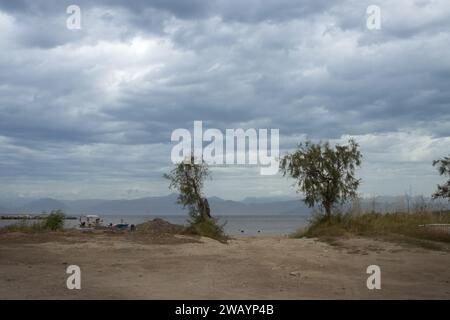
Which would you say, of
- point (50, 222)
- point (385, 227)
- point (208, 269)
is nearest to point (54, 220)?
point (50, 222)

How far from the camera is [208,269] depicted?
11.8m

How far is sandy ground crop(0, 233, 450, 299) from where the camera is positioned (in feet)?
29.7

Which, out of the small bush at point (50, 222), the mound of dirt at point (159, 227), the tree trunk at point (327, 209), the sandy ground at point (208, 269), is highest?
the tree trunk at point (327, 209)

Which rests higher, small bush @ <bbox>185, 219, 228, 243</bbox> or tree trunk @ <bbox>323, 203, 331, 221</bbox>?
tree trunk @ <bbox>323, 203, 331, 221</bbox>

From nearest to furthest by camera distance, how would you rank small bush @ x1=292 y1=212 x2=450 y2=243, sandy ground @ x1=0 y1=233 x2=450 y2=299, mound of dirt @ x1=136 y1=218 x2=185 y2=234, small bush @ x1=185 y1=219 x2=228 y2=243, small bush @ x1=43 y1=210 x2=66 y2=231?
sandy ground @ x1=0 y1=233 x2=450 y2=299 < small bush @ x1=292 y1=212 x2=450 y2=243 < small bush @ x1=185 y1=219 x2=228 y2=243 < mound of dirt @ x1=136 y1=218 x2=185 y2=234 < small bush @ x1=43 y1=210 x2=66 y2=231

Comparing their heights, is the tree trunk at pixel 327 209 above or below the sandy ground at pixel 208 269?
above

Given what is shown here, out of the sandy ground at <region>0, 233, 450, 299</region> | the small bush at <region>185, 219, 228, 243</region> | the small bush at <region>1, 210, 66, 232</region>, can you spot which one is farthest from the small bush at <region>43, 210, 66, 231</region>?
the small bush at <region>185, 219, 228, 243</region>

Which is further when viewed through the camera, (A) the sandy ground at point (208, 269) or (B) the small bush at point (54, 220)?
(B) the small bush at point (54, 220)

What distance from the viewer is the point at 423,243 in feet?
52.3

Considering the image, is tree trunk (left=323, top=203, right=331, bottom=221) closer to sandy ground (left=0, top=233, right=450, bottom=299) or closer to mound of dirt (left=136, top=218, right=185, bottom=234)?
sandy ground (left=0, top=233, right=450, bottom=299)

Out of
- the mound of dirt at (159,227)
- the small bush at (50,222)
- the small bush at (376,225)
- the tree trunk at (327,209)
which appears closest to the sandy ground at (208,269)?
the small bush at (376,225)

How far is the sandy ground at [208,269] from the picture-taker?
29.7 ft

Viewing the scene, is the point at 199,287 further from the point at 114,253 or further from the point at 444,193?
the point at 444,193

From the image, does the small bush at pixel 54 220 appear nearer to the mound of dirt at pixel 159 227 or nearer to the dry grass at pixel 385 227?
the mound of dirt at pixel 159 227
